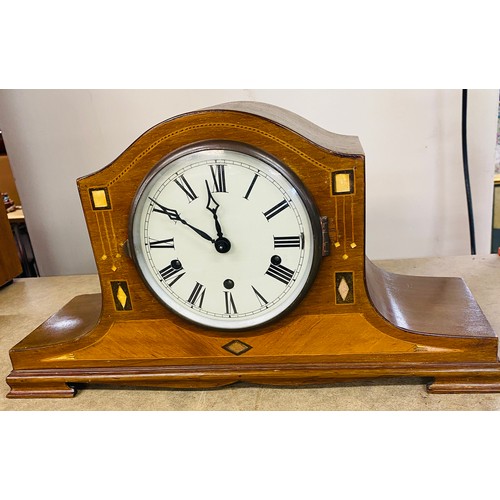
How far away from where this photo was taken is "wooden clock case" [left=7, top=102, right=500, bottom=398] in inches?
32.3

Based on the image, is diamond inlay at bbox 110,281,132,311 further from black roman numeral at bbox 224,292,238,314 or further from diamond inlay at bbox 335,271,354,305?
diamond inlay at bbox 335,271,354,305

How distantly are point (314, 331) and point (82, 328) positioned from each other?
0.50 m

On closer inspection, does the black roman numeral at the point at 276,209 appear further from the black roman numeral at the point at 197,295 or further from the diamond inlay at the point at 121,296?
the diamond inlay at the point at 121,296

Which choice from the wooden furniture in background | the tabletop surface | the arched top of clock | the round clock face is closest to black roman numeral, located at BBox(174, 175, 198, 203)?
the round clock face

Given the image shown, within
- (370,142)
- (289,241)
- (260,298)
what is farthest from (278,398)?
(370,142)

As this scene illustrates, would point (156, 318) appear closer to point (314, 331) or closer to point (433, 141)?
point (314, 331)

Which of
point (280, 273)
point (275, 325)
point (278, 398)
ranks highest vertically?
point (280, 273)

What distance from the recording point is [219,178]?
82 cm

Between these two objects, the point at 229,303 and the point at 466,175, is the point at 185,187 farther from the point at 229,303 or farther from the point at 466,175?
the point at 466,175

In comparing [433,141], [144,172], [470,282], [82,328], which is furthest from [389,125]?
[82,328]

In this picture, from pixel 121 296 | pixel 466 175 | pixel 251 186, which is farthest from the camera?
pixel 466 175

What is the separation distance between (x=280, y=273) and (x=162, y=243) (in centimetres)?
22

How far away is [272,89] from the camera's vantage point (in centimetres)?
153

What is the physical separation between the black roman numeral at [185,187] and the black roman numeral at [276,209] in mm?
131
